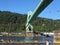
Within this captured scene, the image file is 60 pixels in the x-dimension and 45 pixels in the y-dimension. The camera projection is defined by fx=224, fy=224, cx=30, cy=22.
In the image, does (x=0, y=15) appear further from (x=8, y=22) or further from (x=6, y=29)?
(x=6, y=29)

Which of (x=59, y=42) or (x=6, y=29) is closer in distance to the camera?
(x=59, y=42)

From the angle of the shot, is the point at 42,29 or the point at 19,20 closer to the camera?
the point at 42,29

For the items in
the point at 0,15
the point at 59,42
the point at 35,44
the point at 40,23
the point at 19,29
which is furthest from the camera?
the point at 0,15

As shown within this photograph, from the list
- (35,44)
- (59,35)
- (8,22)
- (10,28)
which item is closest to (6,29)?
(10,28)

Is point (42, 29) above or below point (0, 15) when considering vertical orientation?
below

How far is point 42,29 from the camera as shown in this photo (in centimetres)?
17625

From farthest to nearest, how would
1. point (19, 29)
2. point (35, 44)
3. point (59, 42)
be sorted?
point (19, 29)
point (35, 44)
point (59, 42)

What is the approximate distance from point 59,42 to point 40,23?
181 metres

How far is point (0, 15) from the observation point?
198375 mm

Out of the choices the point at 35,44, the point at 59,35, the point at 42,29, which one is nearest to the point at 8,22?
the point at 42,29

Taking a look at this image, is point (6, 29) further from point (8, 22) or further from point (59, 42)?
point (59, 42)

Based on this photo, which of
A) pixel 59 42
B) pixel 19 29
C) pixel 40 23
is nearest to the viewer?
pixel 59 42

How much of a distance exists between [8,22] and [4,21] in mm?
3545

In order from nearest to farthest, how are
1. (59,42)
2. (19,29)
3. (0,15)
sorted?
(59,42)
(19,29)
(0,15)
